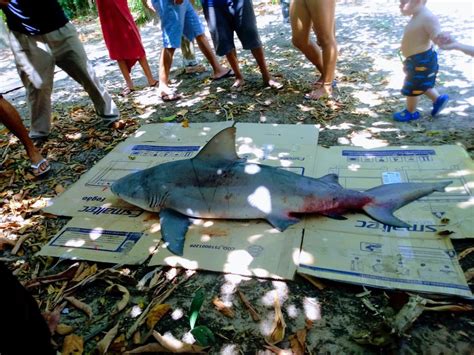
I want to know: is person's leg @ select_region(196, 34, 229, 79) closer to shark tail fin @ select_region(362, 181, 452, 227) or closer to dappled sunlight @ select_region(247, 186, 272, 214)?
dappled sunlight @ select_region(247, 186, 272, 214)

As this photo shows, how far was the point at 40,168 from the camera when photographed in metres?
3.85

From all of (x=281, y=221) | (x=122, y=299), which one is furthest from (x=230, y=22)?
(x=122, y=299)

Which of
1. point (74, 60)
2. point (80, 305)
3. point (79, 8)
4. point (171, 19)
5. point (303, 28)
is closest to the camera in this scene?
point (80, 305)

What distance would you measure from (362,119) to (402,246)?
2.20m

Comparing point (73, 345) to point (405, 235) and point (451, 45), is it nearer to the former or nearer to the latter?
point (405, 235)

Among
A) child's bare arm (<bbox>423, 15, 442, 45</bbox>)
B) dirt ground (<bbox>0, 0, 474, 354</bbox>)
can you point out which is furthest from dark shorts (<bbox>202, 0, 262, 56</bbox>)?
child's bare arm (<bbox>423, 15, 442, 45</bbox>)

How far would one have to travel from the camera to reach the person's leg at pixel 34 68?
13.0ft

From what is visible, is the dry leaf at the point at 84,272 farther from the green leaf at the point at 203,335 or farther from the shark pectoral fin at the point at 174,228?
the green leaf at the point at 203,335

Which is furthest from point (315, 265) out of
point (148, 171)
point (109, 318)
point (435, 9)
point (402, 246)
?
point (435, 9)

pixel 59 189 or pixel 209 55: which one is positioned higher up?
pixel 209 55

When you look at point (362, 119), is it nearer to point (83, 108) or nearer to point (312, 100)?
point (312, 100)

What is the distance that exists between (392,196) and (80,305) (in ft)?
7.28

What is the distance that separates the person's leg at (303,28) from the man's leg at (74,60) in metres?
2.61

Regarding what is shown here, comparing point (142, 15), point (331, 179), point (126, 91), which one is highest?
point (331, 179)
